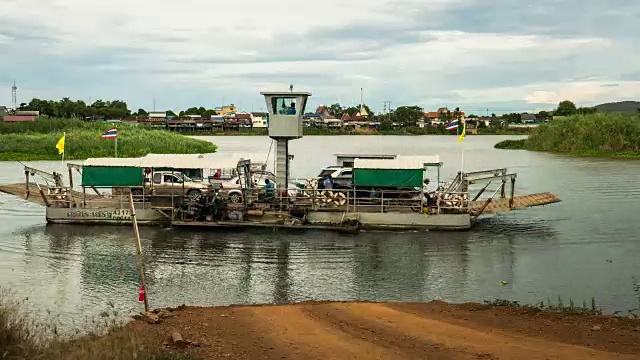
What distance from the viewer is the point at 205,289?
677 inches

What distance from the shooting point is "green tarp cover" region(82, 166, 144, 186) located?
2606 centimetres

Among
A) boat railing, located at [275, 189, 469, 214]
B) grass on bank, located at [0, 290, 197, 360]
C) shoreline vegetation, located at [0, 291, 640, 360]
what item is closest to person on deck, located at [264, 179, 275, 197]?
boat railing, located at [275, 189, 469, 214]

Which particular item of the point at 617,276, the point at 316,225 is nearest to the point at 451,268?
the point at 617,276

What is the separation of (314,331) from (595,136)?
65.1 meters

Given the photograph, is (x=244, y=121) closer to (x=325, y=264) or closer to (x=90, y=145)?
(x=90, y=145)

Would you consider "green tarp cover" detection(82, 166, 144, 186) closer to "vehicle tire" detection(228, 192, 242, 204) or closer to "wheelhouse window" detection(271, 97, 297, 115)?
"vehicle tire" detection(228, 192, 242, 204)

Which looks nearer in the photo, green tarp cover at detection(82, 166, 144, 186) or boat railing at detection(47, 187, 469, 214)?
boat railing at detection(47, 187, 469, 214)

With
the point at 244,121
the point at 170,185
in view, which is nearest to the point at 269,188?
the point at 170,185

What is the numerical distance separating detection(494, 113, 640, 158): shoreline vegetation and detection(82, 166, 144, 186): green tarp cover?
2050 inches

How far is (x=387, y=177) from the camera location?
24938mm

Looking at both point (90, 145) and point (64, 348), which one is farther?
point (90, 145)

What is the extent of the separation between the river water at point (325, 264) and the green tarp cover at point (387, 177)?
1.84 meters

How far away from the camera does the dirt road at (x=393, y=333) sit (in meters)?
10.2

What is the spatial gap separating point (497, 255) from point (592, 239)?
4.82m
